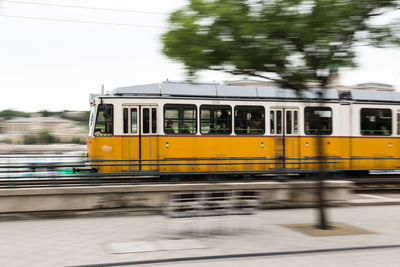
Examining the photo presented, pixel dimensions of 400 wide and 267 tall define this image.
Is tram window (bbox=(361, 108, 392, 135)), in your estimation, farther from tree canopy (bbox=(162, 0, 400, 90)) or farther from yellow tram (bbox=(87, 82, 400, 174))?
tree canopy (bbox=(162, 0, 400, 90))

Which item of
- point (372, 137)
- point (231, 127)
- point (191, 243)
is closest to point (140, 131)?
point (231, 127)

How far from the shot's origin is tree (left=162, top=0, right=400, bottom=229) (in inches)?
325

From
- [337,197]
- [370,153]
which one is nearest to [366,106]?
[370,153]

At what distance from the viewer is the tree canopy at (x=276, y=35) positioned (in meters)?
8.26

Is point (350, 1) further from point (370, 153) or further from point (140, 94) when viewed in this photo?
point (370, 153)

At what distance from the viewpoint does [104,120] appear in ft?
53.1

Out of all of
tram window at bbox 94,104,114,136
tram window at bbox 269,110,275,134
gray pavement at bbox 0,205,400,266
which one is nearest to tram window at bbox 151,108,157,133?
tram window at bbox 94,104,114,136

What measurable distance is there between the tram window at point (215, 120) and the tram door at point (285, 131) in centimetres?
191

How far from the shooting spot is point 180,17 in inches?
352

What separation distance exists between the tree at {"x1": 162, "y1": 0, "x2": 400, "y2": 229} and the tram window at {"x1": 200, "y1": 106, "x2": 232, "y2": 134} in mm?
7501

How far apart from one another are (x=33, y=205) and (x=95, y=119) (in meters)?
6.23

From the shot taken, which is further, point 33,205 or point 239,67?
point 33,205

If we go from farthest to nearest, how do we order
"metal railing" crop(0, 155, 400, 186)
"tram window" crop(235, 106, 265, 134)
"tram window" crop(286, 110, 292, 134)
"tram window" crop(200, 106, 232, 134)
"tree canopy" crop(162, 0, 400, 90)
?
1. "tram window" crop(286, 110, 292, 134)
2. "tram window" crop(235, 106, 265, 134)
3. "tram window" crop(200, 106, 232, 134)
4. "metal railing" crop(0, 155, 400, 186)
5. "tree canopy" crop(162, 0, 400, 90)

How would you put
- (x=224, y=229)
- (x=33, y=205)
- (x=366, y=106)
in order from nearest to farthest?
(x=224, y=229) → (x=33, y=205) → (x=366, y=106)
